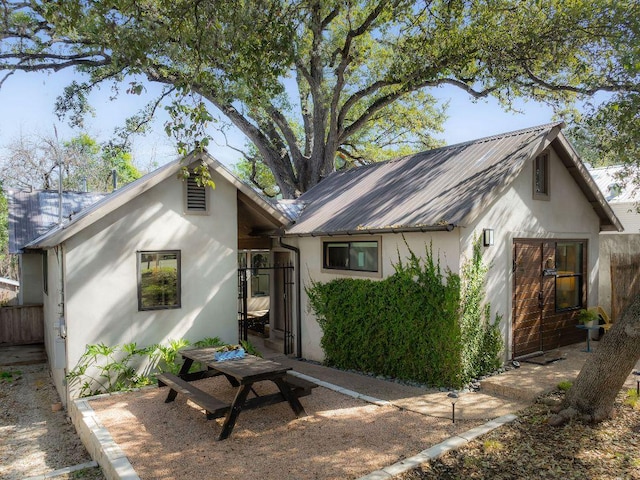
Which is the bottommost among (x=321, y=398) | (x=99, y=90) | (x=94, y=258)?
(x=321, y=398)

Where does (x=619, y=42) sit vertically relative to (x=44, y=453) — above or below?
above

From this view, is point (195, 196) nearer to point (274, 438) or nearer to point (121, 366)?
point (121, 366)

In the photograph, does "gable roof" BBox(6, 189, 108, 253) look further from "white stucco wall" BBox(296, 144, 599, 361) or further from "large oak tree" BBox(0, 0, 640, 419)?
"white stucco wall" BBox(296, 144, 599, 361)

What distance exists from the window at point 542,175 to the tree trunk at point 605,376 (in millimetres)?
4108

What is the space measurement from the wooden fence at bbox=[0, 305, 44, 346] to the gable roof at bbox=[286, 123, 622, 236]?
365 inches

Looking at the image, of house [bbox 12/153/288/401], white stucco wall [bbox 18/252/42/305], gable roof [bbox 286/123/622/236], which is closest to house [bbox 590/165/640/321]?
gable roof [bbox 286/123/622/236]

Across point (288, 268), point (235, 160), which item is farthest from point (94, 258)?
point (235, 160)

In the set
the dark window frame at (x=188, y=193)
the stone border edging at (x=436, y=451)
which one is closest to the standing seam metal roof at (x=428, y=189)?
the dark window frame at (x=188, y=193)

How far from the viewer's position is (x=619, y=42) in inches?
310

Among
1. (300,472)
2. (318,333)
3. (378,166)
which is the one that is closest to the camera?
(300,472)

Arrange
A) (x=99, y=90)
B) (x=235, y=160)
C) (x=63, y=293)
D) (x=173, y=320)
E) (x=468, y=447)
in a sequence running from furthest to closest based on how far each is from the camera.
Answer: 1. (x=235, y=160)
2. (x=99, y=90)
3. (x=173, y=320)
4. (x=63, y=293)
5. (x=468, y=447)

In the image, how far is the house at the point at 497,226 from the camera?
817cm

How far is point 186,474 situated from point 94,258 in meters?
4.89

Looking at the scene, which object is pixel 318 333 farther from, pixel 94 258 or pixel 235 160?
pixel 235 160
